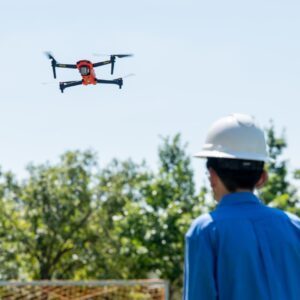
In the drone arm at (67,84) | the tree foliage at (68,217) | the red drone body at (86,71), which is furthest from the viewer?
the tree foliage at (68,217)

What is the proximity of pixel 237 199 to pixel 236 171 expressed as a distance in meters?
0.12

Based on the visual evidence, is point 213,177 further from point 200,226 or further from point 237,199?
point 200,226

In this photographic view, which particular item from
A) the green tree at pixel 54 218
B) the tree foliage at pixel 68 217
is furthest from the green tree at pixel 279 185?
the green tree at pixel 54 218

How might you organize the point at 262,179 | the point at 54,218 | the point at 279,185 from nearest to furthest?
the point at 262,179, the point at 279,185, the point at 54,218

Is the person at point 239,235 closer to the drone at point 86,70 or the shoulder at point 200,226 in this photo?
A: the shoulder at point 200,226

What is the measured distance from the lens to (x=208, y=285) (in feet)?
11.7

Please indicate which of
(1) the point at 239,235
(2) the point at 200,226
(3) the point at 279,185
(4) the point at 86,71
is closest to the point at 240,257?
(1) the point at 239,235

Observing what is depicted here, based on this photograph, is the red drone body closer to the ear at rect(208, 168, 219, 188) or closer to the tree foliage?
the ear at rect(208, 168, 219, 188)

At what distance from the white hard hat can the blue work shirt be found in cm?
19

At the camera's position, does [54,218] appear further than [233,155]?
Yes

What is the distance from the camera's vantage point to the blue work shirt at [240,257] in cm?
359

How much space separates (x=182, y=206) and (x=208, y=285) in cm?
2729

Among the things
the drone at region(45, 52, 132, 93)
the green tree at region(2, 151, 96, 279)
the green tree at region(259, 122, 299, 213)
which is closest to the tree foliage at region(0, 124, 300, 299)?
the green tree at region(2, 151, 96, 279)

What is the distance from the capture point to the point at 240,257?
3.61 m
